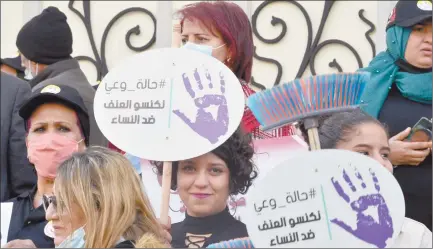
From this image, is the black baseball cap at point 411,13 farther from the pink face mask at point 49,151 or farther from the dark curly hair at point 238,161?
the pink face mask at point 49,151

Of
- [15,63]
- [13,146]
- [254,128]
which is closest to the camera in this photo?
[254,128]

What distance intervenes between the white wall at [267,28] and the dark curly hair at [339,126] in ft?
8.56

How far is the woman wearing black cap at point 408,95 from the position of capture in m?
4.36

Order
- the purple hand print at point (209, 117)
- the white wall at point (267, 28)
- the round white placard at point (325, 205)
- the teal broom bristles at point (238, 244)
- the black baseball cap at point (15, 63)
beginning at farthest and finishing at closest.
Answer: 1. the white wall at point (267, 28)
2. the black baseball cap at point (15, 63)
3. the purple hand print at point (209, 117)
4. the teal broom bristles at point (238, 244)
5. the round white placard at point (325, 205)

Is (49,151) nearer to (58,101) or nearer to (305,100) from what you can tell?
(58,101)

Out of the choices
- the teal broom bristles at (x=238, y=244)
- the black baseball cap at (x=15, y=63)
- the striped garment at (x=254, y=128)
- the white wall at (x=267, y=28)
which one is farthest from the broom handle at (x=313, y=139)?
the white wall at (x=267, y=28)

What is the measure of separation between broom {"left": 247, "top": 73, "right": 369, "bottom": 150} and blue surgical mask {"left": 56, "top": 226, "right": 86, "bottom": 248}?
610mm

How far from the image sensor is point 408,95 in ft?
14.7

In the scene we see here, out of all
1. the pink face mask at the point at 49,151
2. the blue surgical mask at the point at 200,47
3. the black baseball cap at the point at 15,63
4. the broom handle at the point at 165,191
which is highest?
the blue surgical mask at the point at 200,47

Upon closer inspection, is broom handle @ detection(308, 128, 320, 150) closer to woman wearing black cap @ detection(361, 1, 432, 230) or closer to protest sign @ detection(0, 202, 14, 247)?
woman wearing black cap @ detection(361, 1, 432, 230)

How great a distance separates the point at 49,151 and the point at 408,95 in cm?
129

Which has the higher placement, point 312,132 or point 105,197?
point 312,132

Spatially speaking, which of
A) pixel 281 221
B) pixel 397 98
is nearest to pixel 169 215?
pixel 281 221

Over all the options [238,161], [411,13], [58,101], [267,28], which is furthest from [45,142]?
[267,28]
